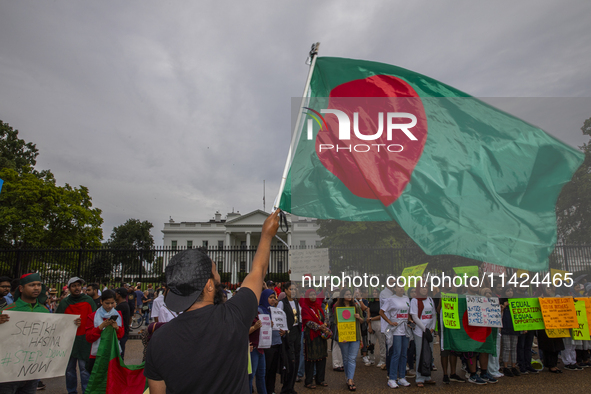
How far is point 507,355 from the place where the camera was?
831cm

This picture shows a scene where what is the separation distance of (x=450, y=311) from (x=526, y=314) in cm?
189

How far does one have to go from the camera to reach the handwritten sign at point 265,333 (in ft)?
19.6

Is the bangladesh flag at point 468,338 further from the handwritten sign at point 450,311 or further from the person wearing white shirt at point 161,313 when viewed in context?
the person wearing white shirt at point 161,313

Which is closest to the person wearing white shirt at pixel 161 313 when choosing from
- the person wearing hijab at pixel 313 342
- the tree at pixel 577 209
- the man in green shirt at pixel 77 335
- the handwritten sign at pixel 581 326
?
the man in green shirt at pixel 77 335

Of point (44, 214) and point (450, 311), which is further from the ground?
point (44, 214)

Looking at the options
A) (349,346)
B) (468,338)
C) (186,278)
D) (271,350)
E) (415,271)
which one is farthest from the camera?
(415,271)

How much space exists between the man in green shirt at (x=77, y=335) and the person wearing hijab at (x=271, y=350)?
278 cm

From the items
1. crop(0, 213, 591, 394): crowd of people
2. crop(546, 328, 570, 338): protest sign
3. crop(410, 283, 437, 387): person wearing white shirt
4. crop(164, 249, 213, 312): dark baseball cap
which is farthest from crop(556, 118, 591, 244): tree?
crop(164, 249, 213, 312): dark baseball cap

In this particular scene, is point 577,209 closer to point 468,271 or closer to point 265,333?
point 468,271

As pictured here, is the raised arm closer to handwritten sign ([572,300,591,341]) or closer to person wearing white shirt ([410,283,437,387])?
person wearing white shirt ([410,283,437,387])

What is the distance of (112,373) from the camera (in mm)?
5094

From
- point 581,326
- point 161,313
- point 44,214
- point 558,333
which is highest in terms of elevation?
point 44,214

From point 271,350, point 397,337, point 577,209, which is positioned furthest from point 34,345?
point 577,209

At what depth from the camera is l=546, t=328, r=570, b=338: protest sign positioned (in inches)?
321
